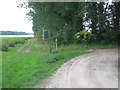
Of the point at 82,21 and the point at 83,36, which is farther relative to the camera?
the point at 82,21

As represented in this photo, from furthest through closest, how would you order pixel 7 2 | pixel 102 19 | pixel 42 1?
1. pixel 102 19
2. pixel 42 1
3. pixel 7 2

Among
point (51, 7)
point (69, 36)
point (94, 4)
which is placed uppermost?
point (94, 4)

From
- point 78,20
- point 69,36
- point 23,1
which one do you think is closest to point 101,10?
point 78,20

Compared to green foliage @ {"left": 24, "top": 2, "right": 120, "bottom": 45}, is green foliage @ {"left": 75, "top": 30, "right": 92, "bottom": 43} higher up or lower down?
lower down

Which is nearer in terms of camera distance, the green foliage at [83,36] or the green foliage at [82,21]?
the green foliage at [82,21]

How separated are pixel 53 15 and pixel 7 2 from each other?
488 cm

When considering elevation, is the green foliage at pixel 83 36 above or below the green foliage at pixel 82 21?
below

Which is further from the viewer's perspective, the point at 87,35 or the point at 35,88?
the point at 87,35

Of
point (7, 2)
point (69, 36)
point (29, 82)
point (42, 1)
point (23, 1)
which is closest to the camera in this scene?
Result: point (29, 82)

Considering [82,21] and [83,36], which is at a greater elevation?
[82,21]

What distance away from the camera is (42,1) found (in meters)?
6.53

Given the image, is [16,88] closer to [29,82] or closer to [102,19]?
[29,82]

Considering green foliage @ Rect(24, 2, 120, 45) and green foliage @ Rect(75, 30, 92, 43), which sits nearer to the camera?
green foliage @ Rect(24, 2, 120, 45)

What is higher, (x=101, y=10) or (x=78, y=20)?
(x=101, y=10)
